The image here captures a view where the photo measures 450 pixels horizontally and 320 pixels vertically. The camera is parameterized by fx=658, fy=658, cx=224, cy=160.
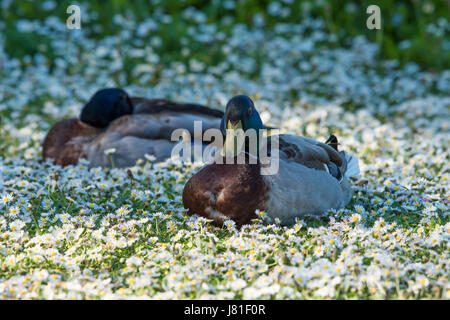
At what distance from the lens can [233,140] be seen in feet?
16.2

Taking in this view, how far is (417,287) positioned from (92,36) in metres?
8.67

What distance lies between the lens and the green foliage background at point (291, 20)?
1048 centimetres

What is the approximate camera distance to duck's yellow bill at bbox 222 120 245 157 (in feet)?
16.2

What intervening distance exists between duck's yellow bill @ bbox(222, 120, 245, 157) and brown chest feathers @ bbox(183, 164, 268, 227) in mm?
108

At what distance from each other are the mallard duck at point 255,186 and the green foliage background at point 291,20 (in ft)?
17.6

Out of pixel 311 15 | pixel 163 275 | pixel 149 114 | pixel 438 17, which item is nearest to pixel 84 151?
pixel 149 114

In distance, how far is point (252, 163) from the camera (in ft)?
16.2

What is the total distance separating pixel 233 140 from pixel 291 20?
714cm

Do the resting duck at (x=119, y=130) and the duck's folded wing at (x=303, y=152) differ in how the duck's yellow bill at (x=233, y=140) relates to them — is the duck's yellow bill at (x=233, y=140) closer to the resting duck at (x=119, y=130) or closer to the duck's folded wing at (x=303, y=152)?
the duck's folded wing at (x=303, y=152)

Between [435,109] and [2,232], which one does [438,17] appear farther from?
[2,232]

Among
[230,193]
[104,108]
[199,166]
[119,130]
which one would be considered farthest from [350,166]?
[104,108]

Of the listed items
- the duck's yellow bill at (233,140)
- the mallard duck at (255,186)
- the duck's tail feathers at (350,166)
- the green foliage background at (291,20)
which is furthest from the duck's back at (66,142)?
the green foliage background at (291,20)

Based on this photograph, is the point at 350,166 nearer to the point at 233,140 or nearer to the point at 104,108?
the point at 233,140

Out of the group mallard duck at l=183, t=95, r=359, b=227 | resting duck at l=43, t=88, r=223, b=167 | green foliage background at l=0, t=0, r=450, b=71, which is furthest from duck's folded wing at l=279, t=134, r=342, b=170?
green foliage background at l=0, t=0, r=450, b=71
